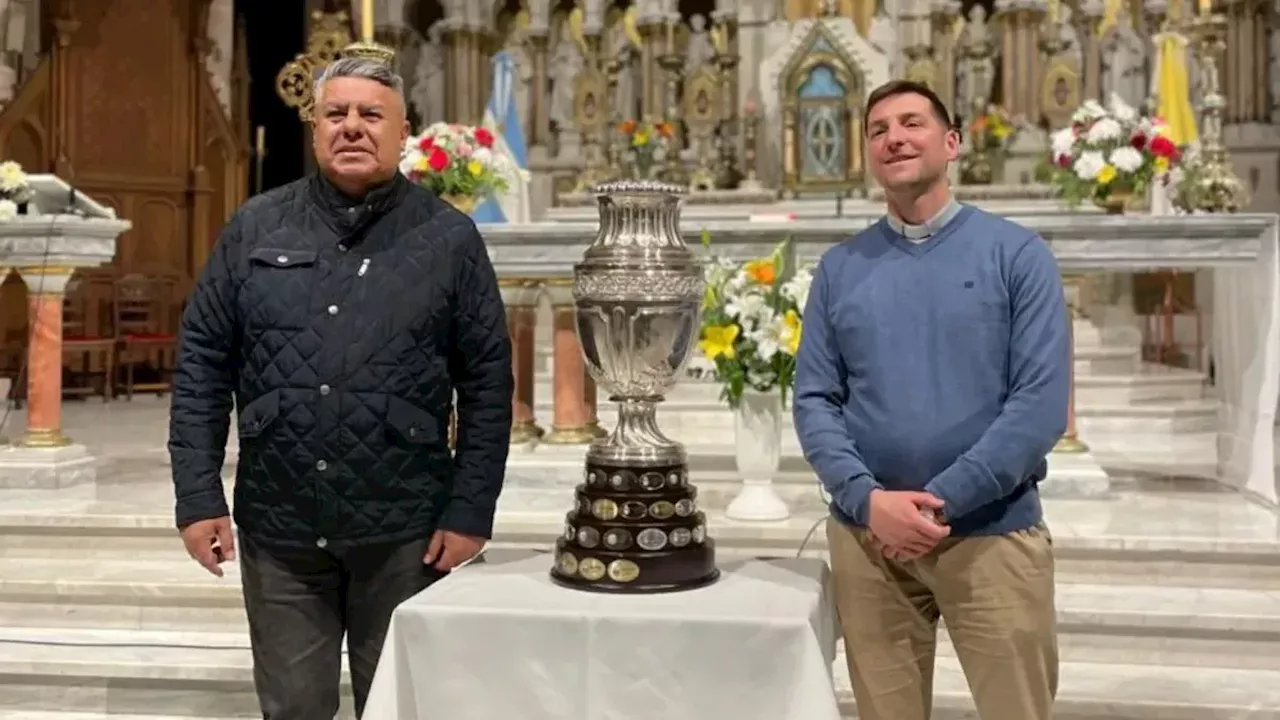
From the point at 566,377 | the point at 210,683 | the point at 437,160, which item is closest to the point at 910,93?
the point at 210,683

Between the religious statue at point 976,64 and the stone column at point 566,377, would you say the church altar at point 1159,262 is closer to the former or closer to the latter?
the stone column at point 566,377

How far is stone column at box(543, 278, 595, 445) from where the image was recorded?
5141 millimetres

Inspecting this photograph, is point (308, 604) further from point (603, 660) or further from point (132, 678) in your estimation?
point (132, 678)

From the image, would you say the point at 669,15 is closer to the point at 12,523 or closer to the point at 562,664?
the point at 12,523

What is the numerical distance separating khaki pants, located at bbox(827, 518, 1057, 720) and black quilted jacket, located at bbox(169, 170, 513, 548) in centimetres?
67

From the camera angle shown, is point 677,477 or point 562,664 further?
point 677,477

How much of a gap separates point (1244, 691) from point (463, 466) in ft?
7.67

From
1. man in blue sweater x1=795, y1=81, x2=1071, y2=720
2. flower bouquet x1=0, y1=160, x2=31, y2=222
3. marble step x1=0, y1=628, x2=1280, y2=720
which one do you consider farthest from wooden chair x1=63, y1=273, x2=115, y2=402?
man in blue sweater x1=795, y1=81, x2=1071, y2=720

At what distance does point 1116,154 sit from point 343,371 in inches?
160

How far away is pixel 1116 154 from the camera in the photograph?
5.27 meters

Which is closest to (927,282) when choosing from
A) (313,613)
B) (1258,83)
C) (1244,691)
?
(313,613)

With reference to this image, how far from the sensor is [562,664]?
1.97 m

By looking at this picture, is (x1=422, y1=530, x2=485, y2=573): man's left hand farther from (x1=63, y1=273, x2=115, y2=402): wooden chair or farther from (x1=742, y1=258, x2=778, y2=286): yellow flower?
(x1=63, y1=273, x2=115, y2=402): wooden chair

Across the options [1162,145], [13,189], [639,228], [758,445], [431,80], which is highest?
[431,80]
